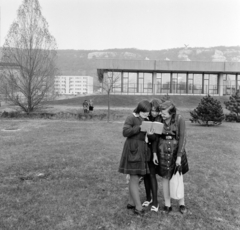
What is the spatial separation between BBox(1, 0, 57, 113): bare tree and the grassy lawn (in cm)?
1400

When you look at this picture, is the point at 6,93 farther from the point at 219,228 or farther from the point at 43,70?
the point at 219,228

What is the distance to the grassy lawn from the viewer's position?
11.7ft

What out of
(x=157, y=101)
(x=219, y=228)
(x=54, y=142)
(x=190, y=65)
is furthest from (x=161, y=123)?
(x=190, y=65)

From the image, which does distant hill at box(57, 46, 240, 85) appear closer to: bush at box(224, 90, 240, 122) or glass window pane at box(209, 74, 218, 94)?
glass window pane at box(209, 74, 218, 94)

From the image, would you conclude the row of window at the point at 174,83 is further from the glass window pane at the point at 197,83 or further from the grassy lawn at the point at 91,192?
the grassy lawn at the point at 91,192

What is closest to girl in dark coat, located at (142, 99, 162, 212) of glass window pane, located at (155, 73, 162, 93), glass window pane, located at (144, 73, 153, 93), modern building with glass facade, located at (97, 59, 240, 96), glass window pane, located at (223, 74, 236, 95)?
modern building with glass facade, located at (97, 59, 240, 96)

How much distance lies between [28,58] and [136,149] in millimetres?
19398

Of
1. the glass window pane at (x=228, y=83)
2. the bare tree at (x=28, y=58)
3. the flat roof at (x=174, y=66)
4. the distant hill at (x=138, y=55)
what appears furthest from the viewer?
the distant hill at (x=138, y=55)

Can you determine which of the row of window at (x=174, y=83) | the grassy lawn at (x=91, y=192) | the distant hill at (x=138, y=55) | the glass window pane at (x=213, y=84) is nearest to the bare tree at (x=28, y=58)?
the grassy lawn at (x=91, y=192)

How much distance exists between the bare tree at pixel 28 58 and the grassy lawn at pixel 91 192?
45.9 feet

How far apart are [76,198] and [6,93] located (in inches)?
743

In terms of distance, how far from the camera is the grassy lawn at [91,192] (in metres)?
3.57

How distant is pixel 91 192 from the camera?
462 centimetres

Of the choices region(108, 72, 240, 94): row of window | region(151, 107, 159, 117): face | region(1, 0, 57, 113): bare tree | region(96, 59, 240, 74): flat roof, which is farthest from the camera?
region(108, 72, 240, 94): row of window
